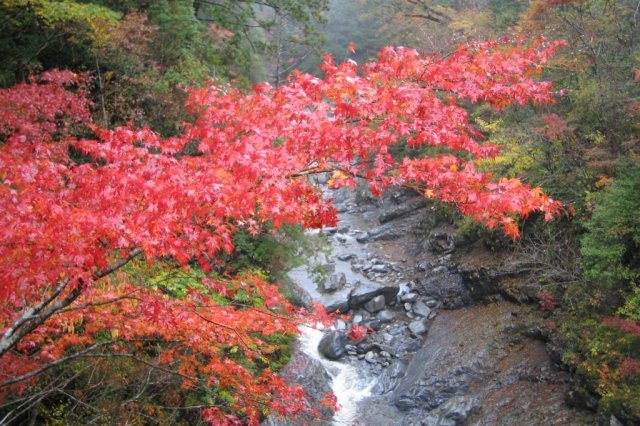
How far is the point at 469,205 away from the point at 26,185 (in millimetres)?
4832

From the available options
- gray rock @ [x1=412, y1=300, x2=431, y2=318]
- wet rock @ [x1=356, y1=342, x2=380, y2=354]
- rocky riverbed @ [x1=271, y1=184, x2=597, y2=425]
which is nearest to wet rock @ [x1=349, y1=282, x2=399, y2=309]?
rocky riverbed @ [x1=271, y1=184, x2=597, y2=425]

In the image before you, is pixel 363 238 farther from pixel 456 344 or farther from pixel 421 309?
pixel 456 344

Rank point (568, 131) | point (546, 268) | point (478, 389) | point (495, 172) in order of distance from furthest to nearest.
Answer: point (495, 172) → point (568, 131) → point (546, 268) → point (478, 389)

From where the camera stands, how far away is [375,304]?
43.4ft

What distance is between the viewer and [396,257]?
16.4 metres

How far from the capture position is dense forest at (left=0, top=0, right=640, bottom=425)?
449 cm

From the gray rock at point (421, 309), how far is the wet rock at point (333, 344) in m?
2.08

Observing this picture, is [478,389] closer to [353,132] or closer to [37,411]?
[353,132]

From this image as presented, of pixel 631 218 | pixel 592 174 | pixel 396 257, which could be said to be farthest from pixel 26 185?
pixel 396 257

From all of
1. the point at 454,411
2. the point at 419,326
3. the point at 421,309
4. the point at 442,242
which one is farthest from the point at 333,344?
the point at 442,242

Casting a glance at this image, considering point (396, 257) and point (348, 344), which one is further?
point (396, 257)

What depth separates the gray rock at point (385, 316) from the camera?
12.7 m

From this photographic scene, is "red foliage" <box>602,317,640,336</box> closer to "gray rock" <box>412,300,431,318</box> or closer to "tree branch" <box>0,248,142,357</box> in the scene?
"gray rock" <box>412,300,431,318</box>

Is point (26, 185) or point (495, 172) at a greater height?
point (26, 185)
